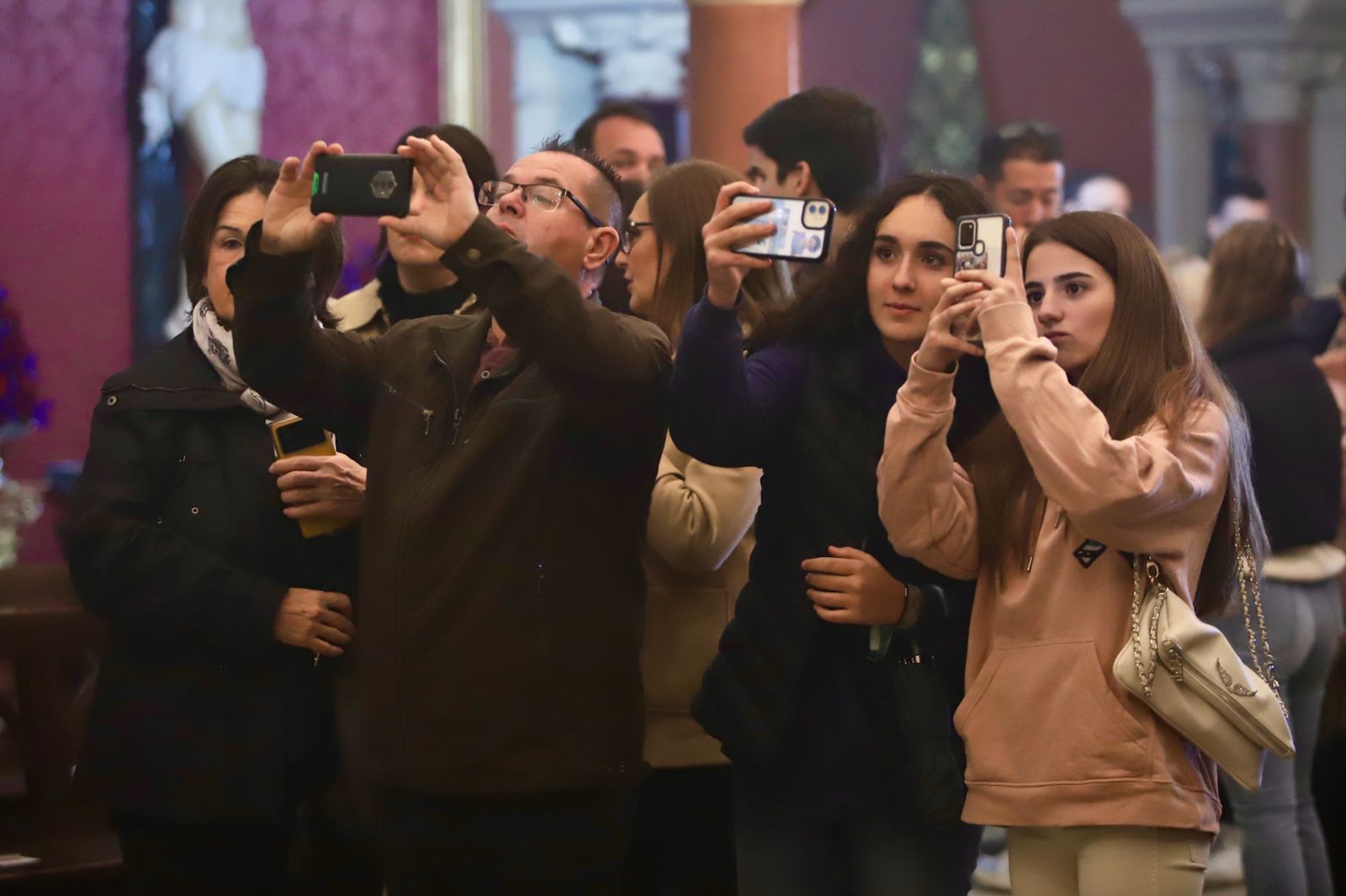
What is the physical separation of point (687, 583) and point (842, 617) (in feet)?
1.70

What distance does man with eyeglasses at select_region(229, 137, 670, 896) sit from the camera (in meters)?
2.29

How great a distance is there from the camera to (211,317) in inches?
115

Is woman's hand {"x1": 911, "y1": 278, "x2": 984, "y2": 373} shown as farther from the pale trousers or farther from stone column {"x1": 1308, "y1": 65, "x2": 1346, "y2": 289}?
stone column {"x1": 1308, "y1": 65, "x2": 1346, "y2": 289}

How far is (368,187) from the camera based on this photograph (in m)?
2.28

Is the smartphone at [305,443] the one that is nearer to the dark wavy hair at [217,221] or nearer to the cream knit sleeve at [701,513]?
the dark wavy hair at [217,221]

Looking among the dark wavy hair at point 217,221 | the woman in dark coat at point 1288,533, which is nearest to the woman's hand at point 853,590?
the dark wavy hair at point 217,221

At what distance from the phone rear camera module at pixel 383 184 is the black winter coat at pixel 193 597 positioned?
0.71 meters

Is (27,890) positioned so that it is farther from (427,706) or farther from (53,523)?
(53,523)

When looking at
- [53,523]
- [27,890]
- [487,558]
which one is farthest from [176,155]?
[487,558]

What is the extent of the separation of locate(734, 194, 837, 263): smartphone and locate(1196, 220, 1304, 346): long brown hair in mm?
2021

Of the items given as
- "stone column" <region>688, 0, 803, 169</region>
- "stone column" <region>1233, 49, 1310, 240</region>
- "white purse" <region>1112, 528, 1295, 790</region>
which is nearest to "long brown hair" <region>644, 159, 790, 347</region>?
"white purse" <region>1112, 528, 1295, 790</region>

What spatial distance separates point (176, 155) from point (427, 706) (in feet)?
17.9

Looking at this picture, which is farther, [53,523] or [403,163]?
[53,523]

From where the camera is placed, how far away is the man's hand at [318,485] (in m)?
2.76
